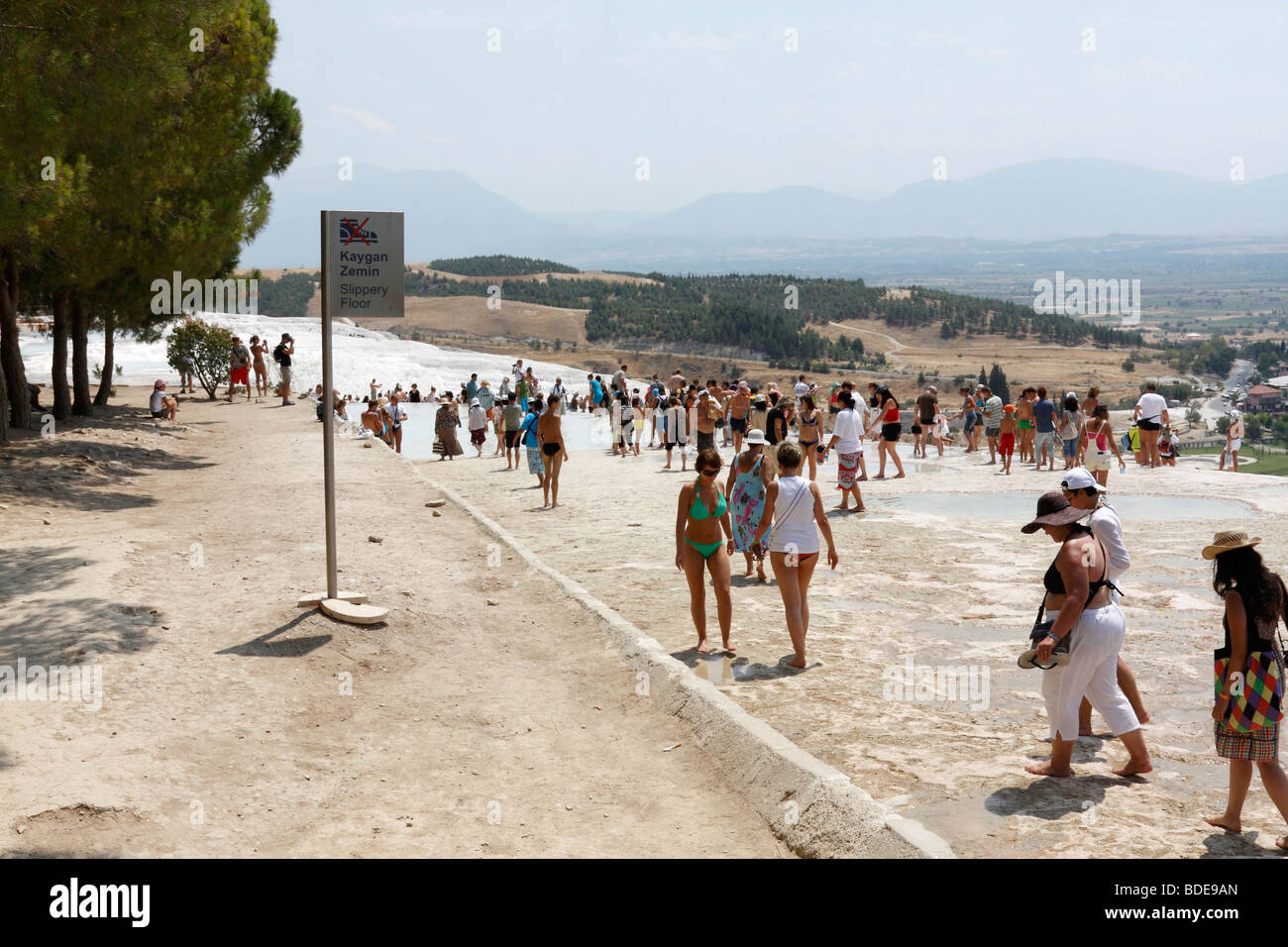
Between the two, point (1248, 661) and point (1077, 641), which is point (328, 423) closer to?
point (1077, 641)

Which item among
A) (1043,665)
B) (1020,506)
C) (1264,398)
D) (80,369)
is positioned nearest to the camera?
(1043,665)

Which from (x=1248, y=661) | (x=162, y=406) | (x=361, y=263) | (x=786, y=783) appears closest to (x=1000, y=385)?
(x=162, y=406)

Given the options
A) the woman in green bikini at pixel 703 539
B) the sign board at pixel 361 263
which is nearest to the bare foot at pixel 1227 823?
the woman in green bikini at pixel 703 539

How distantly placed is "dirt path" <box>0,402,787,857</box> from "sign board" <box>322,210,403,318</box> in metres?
2.41

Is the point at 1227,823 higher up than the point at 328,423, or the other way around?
the point at 328,423

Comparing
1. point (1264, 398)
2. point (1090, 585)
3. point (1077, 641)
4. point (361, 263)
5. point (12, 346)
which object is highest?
point (361, 263)

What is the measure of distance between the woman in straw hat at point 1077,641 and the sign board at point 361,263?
473 cm

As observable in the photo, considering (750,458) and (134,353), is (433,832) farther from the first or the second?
(134,353)

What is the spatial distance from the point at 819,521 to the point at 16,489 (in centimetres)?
1004

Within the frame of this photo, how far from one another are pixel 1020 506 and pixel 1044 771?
1068cm

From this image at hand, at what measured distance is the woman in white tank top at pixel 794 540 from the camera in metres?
8.14

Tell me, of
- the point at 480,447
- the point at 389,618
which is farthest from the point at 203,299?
the point at 389,618

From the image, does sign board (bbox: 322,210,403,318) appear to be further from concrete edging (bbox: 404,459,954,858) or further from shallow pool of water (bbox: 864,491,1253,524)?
shallow pool of water (bbox: 864,491,1253,524)

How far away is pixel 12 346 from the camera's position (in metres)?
18.0
